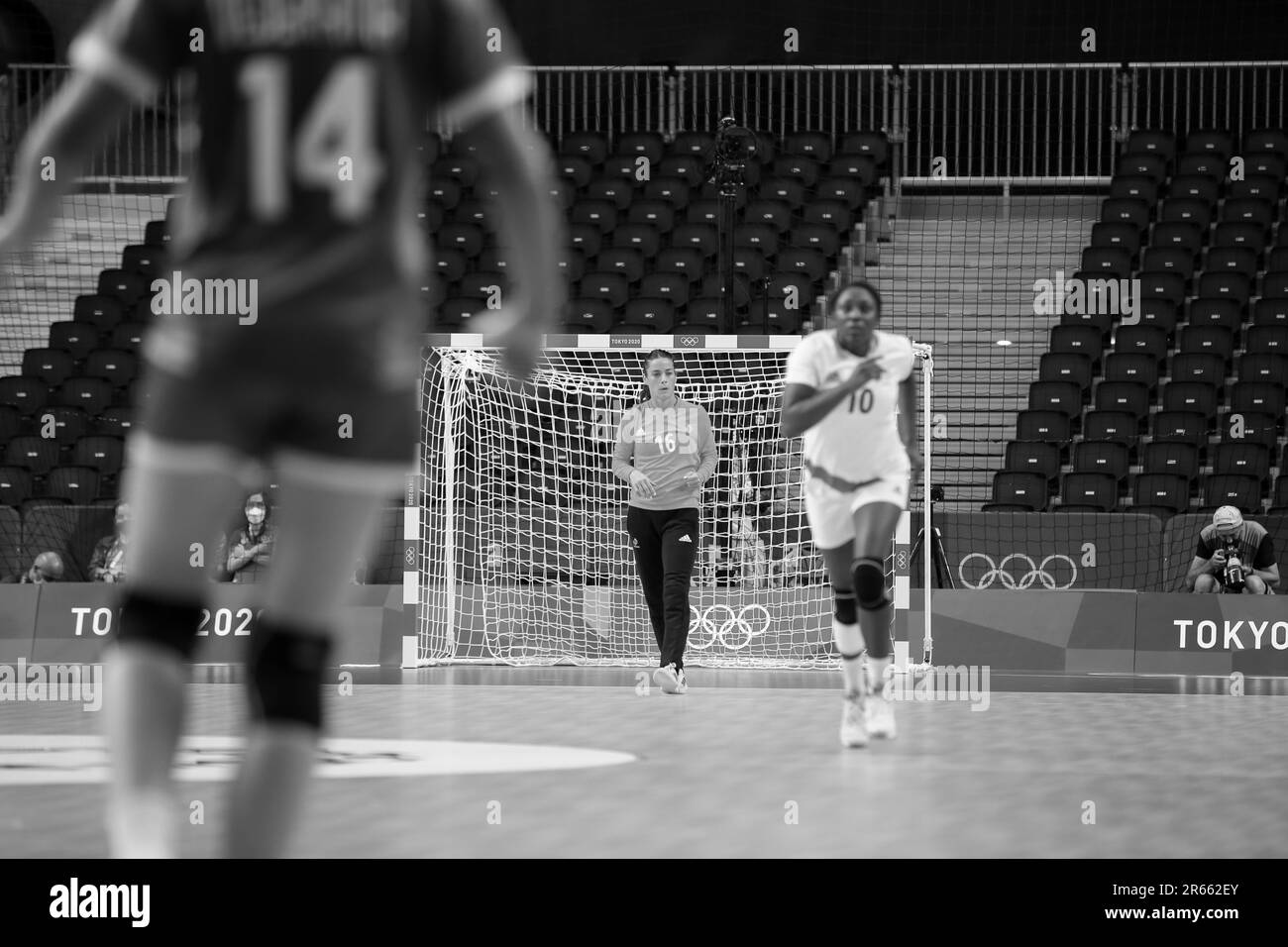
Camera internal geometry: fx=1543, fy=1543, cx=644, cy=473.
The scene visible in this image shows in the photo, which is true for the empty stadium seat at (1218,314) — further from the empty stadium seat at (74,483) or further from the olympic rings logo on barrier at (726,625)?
the empty stadium seat at (74,483)

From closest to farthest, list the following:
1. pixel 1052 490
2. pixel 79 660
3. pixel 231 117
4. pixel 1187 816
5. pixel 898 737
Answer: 1. pixel 231 117
2. pixel 1187 816
3. pixel 898 737
4. pixel 79 660
5. pixel 1052 490

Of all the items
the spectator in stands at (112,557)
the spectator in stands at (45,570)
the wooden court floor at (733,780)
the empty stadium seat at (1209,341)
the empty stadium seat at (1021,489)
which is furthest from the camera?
the empty stadium seat at (1209,341)

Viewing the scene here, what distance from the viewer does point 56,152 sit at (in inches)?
97.7

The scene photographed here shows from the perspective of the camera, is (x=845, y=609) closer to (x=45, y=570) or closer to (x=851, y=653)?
(x=851, y=653)

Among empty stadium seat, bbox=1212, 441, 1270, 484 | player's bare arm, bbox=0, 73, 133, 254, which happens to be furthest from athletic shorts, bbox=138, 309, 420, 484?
empty stadium seat, bbox=1212, 441, 1270, 484

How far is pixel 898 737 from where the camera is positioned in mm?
6801

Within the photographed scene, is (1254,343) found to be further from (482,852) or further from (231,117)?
(231,117)

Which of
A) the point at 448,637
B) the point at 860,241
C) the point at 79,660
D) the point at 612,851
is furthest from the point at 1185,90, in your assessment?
the point at 612,851

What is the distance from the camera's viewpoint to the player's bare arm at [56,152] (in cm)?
245

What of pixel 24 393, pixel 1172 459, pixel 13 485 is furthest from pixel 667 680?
pixel 24 393

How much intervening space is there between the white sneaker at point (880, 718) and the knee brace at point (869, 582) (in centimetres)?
41

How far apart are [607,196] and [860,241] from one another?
10.6ft

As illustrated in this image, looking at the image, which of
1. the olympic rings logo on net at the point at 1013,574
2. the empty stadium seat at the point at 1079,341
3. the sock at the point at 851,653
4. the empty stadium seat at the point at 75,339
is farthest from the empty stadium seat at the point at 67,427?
the sock at the point at 851,653

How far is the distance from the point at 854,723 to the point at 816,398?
4.49ft
